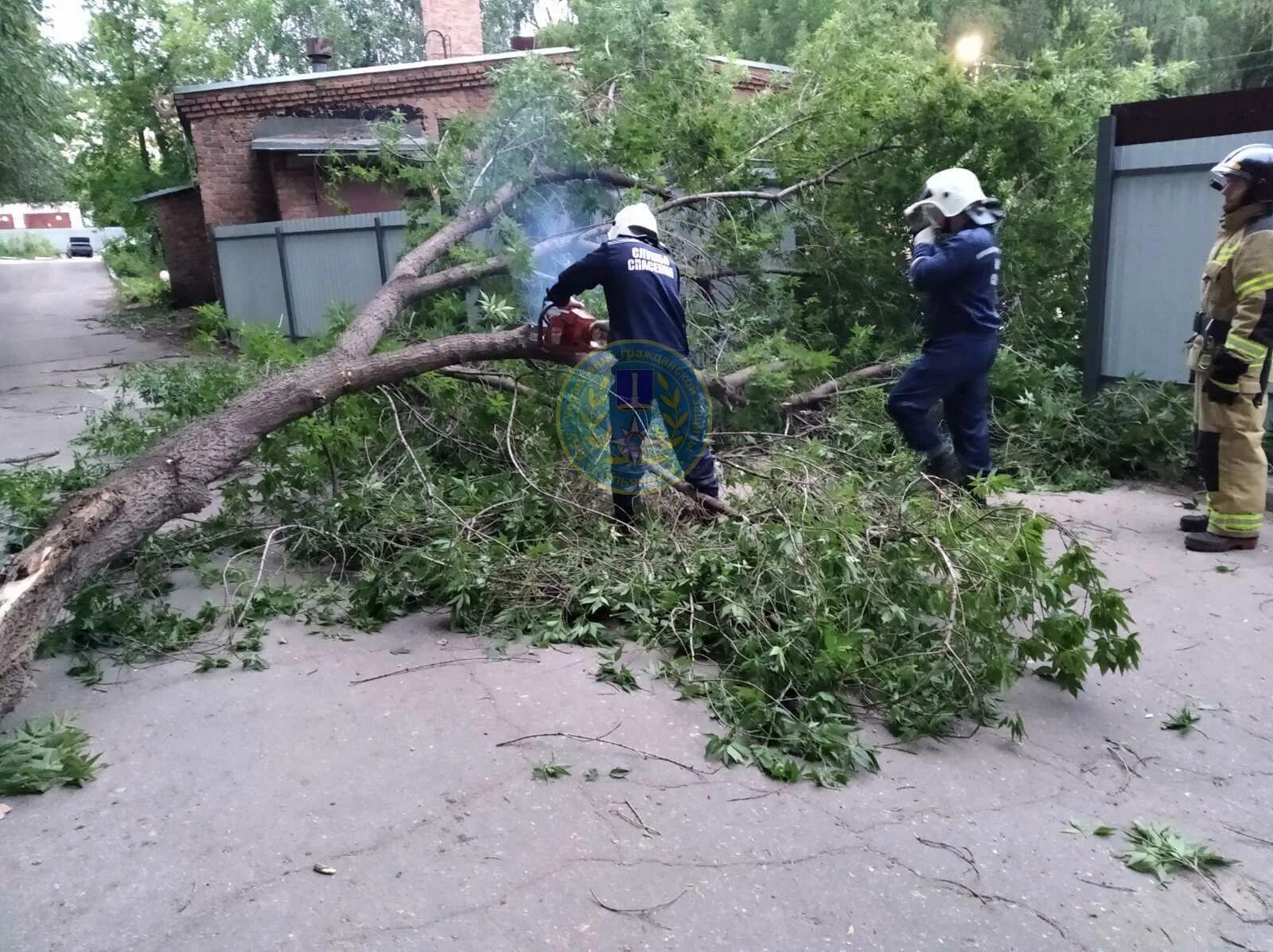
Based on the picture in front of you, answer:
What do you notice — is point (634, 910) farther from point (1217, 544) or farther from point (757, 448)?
point (1217, 544)

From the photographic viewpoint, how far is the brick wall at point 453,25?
2136cm

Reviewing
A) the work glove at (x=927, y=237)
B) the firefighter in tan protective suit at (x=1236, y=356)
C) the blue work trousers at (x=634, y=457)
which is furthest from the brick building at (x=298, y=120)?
the firefighter in tan protective suit at (x=1236, y=356)

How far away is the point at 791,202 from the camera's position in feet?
24.2

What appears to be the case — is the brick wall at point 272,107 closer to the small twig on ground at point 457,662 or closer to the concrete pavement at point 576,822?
the small twig on ground at point 457,662

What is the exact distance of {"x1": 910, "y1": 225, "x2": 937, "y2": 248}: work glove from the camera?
17.0ft

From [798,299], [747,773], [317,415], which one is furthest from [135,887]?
[798,299]

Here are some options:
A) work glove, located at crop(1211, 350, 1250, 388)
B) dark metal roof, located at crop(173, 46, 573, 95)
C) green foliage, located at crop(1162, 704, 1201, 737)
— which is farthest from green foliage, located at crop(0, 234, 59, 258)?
green foliage, located at crop(1162, 704, 1201, 737)

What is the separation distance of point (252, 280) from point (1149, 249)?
11021mm

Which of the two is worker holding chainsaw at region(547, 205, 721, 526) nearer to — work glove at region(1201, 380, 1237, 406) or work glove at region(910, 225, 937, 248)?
work glove at region(910, 225, 937, 248)

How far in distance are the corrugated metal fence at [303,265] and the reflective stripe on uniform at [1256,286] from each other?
28.7 ft

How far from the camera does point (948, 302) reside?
512 centimetres

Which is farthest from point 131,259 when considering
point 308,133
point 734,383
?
point 734,383

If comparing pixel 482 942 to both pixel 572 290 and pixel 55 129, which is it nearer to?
pixel 572 290

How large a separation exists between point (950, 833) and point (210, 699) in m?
2.44
